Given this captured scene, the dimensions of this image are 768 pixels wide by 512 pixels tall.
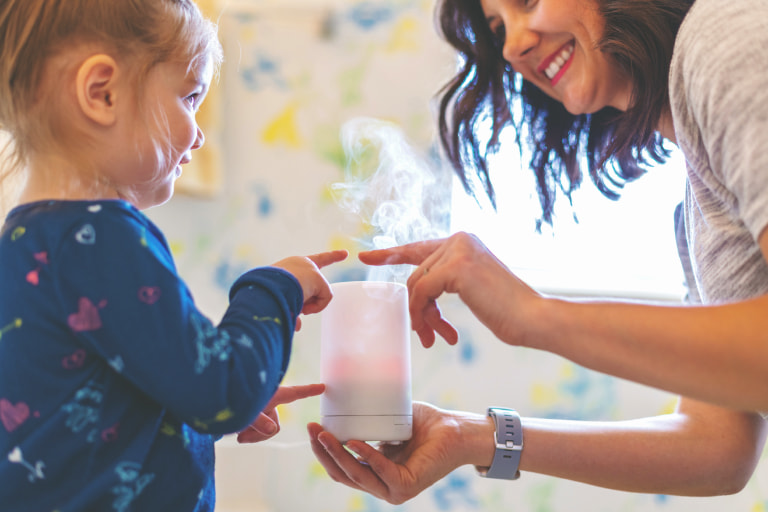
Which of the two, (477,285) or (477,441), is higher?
(477,285)

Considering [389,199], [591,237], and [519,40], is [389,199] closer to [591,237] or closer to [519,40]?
[519,40]

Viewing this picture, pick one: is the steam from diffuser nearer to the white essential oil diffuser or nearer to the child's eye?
the white essential oil diffuser

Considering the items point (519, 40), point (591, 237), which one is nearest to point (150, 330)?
point (519, 40)

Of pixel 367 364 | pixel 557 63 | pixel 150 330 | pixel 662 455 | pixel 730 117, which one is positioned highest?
pixel 557 63

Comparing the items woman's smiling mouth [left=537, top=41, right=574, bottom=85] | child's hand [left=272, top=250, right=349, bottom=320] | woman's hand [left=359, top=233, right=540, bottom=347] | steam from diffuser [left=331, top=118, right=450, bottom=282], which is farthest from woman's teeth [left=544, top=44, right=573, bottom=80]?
child's hand [left=272, top=250, right=349, bottom=320]

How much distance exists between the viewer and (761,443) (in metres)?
1.03

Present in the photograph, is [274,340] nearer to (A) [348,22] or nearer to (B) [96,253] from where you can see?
(B) [96,253]

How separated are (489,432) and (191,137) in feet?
1.94

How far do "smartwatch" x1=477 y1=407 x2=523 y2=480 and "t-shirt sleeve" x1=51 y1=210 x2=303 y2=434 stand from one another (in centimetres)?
48

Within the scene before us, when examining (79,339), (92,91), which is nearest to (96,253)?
(79,339)

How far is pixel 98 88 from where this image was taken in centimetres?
69

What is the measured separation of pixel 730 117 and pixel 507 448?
0.55 m

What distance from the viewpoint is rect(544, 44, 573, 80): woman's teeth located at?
1054 millimetres

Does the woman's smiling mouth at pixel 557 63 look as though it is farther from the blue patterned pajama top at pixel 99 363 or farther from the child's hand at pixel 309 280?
the blue patterned pajama top at pixel 99 363
